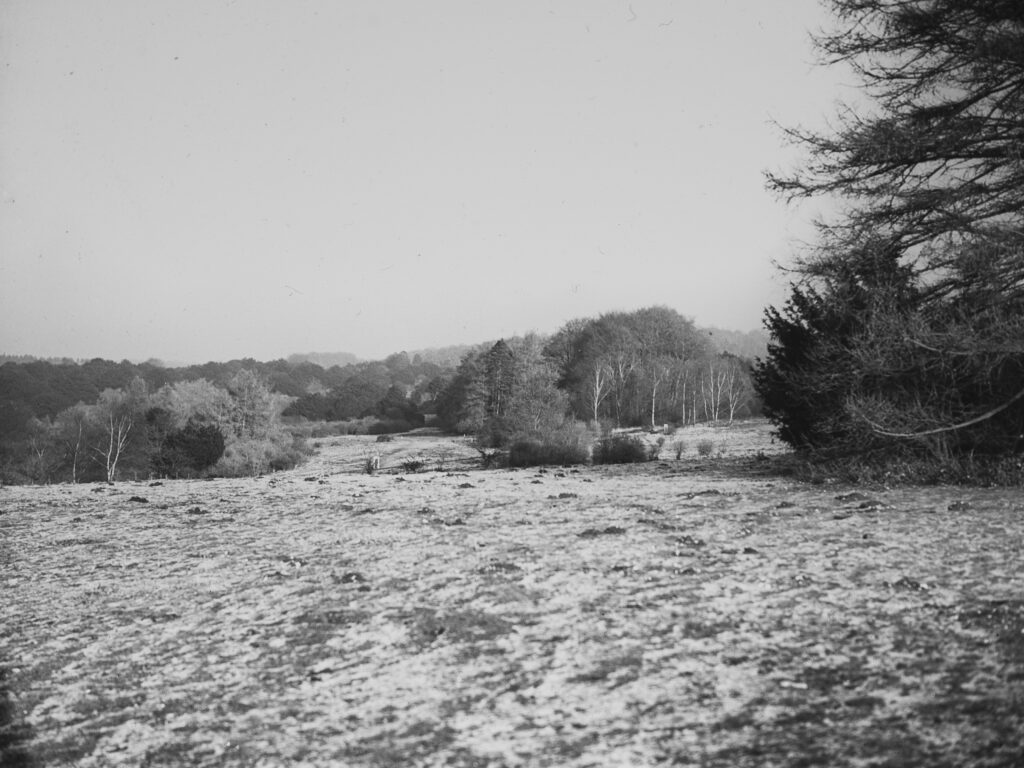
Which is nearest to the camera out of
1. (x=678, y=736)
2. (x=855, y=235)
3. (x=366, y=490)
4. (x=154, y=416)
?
(x=678, y=736)

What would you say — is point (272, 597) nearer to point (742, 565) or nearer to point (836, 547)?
point (742, 565)

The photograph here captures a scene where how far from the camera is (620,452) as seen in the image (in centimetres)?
2216

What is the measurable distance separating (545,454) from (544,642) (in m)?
19.5

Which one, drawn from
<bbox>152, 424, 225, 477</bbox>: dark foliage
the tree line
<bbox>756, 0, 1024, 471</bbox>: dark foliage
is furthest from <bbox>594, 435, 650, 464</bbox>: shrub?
the tree line

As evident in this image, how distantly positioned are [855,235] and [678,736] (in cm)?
1091

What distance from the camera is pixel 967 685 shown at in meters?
3.62

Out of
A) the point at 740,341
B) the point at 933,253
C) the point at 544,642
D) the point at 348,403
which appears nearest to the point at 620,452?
the point at 933,253

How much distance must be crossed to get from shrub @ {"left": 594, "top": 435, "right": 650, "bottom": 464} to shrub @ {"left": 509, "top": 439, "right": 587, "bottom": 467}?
129cm

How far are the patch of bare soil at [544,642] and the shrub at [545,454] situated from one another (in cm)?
1461

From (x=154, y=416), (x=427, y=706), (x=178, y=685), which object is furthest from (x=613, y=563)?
(x=154, y=416)

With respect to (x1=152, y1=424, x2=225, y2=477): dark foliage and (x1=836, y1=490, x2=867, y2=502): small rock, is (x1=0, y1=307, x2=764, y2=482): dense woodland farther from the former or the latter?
(x1=836, y1=490, x2=867, y2=502): small rock

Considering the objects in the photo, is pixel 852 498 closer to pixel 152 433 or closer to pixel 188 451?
pixel 188 451

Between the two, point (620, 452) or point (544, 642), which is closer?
point (544, 642)

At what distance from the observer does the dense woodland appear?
37.6m
